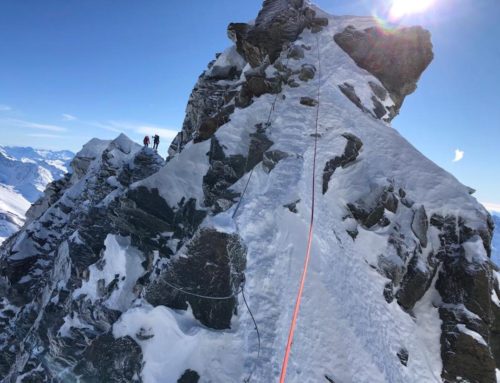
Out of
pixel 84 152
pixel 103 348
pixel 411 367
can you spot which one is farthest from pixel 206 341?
pixel 84 152

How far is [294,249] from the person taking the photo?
503 inches

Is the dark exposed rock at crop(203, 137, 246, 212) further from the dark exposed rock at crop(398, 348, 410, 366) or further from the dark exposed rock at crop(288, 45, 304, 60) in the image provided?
the dark exposed rock at crop(398, 348, 410, 366)

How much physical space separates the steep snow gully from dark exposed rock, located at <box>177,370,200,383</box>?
52 mm

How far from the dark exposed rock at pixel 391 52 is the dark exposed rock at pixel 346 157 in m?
12.7

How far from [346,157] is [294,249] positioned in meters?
8.37

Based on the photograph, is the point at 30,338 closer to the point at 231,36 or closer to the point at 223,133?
the point at 223,133

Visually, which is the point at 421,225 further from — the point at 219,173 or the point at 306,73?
the point at 306,73

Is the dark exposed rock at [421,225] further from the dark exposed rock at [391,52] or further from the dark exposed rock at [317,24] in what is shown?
the dark exposed rock at [317,24]

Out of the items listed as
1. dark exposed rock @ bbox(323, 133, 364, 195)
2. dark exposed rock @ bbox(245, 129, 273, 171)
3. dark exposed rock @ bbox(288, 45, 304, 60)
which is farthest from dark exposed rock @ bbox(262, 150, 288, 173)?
dark exposed rock @ bbox(288, 45, 304, 60)

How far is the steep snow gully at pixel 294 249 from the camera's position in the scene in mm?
10831

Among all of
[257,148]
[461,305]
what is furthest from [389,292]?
[257,148]

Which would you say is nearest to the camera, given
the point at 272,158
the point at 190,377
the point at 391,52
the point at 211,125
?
the point at 190,377

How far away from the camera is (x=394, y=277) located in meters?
14.4

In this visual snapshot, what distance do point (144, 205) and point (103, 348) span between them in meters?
10.00
